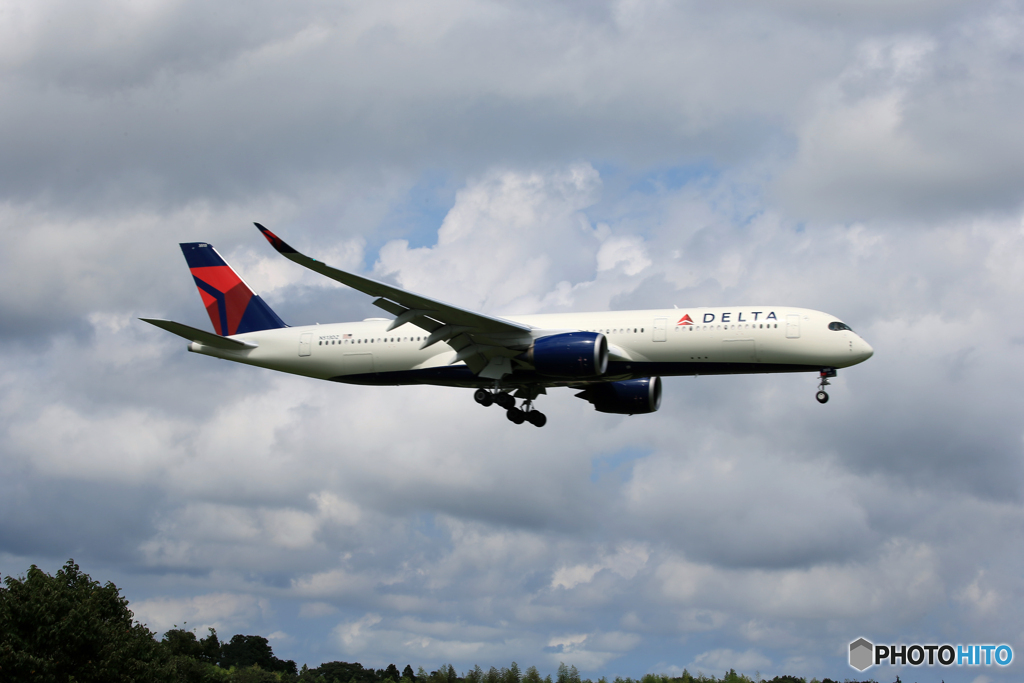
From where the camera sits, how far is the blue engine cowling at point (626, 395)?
46.6 meters

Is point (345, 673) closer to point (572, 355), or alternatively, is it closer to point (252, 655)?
point (252, 655)

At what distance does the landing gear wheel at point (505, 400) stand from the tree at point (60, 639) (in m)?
25.9

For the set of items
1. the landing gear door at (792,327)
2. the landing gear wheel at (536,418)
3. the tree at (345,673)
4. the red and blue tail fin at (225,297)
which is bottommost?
the tree at (345,673)

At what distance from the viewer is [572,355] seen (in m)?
38.1

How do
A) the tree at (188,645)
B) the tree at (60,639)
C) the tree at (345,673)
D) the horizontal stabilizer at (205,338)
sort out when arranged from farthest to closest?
the tree at (345,673)
the tree at (188,645)
the tree at (60,639)
the horizontal stabilizer at (205,338)

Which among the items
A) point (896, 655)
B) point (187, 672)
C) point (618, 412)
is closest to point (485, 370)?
point (618, 412)

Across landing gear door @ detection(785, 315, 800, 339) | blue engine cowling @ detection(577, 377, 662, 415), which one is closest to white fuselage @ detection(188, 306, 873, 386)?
landing gear door @ detection(785, 315, 800, 339)

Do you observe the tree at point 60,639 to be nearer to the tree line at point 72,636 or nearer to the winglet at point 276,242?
the tree line at point 72,636

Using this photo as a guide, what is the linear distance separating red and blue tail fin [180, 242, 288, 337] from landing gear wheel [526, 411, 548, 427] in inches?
491

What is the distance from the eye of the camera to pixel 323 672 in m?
134

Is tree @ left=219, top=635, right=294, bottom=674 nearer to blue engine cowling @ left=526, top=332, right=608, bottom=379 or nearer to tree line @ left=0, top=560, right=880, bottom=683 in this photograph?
tree line @ left=0, top=560, right=880, bottom=683

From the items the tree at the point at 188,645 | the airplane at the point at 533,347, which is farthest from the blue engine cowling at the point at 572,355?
the tree at the point at 188,645

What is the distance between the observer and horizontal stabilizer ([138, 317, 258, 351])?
4197cm

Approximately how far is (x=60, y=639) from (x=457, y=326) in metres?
29.1
